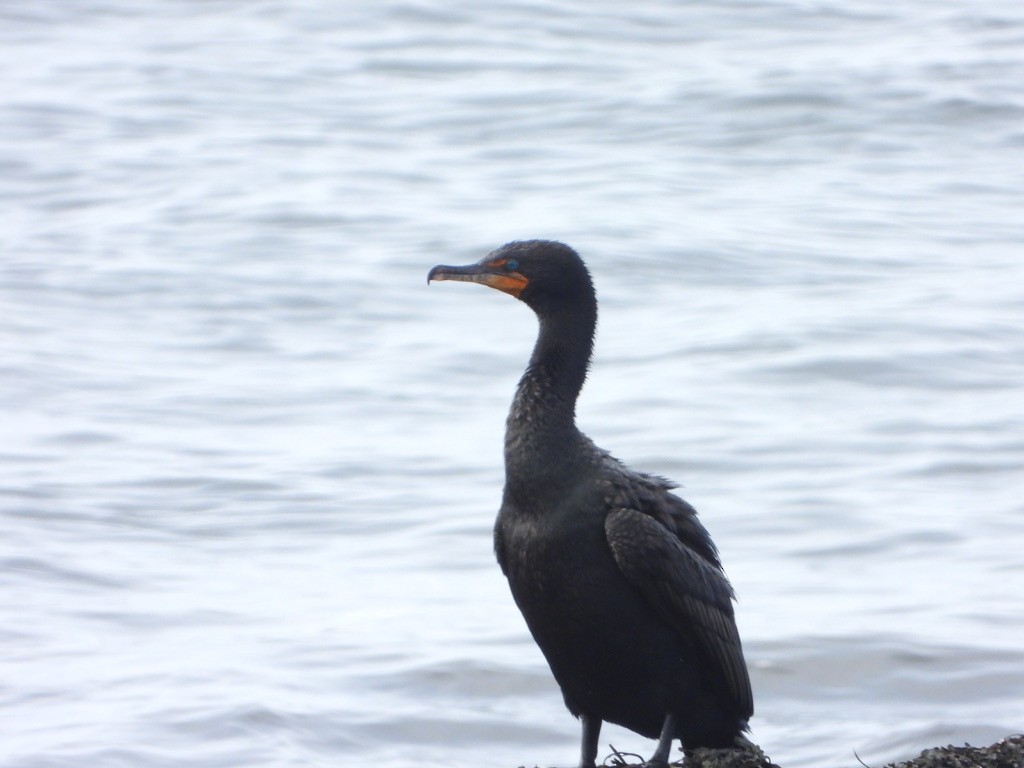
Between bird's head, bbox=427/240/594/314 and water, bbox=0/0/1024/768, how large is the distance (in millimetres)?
3454

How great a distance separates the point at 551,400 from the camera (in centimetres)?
600

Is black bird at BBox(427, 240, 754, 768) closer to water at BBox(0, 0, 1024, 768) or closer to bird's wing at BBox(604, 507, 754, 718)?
bird's wing at BBox(604, 507, 754, 718)

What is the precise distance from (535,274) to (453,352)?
10951 mm

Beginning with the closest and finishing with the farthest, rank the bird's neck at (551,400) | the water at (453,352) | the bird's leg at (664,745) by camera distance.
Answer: the bird's leg at (664,745) → the bird's neck at (551,400) → the water at (453,352)

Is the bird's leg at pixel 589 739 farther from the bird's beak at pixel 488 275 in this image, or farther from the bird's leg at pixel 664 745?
the bird's beak at pixel 488 275

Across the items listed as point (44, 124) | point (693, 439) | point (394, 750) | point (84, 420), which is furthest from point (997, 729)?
point (44, 124)

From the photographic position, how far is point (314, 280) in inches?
767

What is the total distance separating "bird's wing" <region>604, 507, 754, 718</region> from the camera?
5773mm

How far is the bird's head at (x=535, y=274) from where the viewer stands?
6.12 metres

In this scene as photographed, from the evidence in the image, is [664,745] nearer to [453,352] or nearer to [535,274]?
[535,274]

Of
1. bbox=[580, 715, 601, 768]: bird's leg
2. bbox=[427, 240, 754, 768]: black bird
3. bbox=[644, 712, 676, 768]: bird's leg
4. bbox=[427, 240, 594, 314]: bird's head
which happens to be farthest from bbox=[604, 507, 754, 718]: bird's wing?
bbox=[427, 240, 594, 314]: bird's head

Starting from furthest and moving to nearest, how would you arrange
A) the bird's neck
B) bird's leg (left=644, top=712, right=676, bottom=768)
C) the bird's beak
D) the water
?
1. the water
2. the bird's beak
3. the bird's neck
4. bird's leg (left=644, top=712, right=676, bottom=768)

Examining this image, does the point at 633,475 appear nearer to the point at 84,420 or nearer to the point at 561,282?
the point at 561,282

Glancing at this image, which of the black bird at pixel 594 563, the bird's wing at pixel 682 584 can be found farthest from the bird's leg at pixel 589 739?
the bird's wing at pixel 682 584
